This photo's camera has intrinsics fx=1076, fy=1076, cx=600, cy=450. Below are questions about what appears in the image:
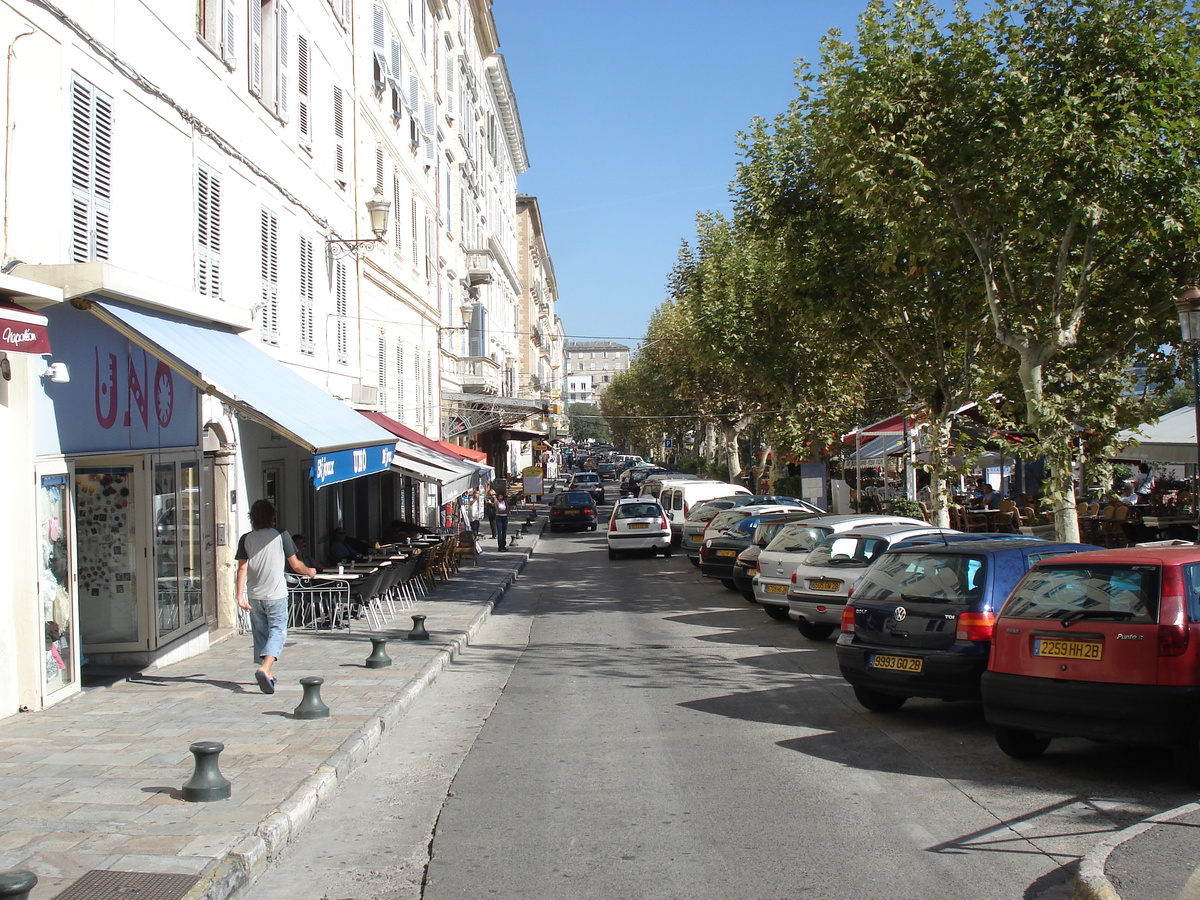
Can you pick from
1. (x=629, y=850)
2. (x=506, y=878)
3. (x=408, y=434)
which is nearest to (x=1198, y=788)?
(x=629, y=850)

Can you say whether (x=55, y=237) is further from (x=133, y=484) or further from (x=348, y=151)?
(x=348, y=151)

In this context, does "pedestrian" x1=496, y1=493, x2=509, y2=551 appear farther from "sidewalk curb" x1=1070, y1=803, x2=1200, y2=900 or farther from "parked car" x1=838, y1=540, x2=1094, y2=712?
"sidewalk curb" x1=1070, y1=803, x2=1200, y2=900

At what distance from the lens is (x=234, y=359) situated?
39.0 ft

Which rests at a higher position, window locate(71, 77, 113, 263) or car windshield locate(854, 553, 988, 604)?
window locate(71, 77, 113, 263)

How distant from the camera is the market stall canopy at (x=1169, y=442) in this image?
18.9 m

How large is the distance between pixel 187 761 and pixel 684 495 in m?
23.3

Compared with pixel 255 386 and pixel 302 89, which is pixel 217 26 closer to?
pixel 302 89

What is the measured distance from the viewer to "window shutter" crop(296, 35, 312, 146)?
17.5 metres

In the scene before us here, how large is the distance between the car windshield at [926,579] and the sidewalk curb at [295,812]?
429 centimetres

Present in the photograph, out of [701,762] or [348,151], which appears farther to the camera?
[348,151]

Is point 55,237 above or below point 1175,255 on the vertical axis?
below

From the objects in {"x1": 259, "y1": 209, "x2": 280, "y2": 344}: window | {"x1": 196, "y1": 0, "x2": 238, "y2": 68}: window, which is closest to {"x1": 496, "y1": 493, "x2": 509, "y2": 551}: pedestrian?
{"x1": 259, "y1": 209, "x2": 280, "y2": 344}: window

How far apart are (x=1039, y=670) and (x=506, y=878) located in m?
3.92

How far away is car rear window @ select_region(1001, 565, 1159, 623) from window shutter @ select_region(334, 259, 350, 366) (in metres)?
15.2
